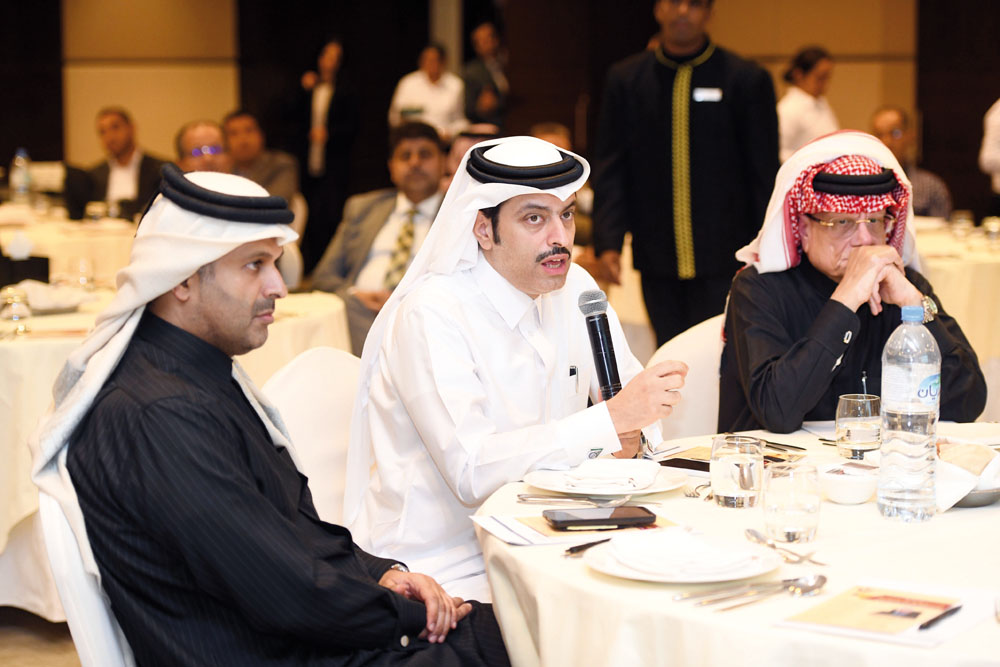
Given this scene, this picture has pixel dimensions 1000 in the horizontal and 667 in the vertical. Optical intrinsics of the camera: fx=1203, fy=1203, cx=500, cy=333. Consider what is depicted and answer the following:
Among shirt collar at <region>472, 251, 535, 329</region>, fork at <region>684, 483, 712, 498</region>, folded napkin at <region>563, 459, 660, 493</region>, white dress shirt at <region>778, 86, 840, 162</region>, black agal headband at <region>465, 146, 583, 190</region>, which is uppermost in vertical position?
white dress shirt at <region>778, 86, 840, 162</region>

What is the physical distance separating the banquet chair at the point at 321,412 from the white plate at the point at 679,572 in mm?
1146

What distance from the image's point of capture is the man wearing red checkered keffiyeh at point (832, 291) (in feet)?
9.82

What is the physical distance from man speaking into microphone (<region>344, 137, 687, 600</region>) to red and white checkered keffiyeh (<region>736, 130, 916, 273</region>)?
67 cm

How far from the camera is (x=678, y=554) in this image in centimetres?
180

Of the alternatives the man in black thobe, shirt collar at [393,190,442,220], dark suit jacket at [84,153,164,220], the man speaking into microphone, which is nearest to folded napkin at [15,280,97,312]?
shirt collar at [393,190,442,220]

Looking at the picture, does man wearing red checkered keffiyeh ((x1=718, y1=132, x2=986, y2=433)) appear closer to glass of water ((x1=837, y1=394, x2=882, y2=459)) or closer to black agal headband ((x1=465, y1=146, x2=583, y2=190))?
glass of water ((x1=837, y1=394, x2=882, y2=459))

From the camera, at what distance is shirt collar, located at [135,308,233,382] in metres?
2.07

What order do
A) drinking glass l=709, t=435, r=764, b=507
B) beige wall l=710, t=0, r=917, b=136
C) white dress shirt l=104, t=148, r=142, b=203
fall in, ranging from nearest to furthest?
drinking glass l=709, t=435, r=764, b=507
white dress shirt l=104, t=148, r=142, b=203
beige wall l=710, t=0, r=917, b=136

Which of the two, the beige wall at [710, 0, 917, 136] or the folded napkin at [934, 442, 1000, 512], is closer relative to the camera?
the folded napkin at [934, 442, 1000, 512]

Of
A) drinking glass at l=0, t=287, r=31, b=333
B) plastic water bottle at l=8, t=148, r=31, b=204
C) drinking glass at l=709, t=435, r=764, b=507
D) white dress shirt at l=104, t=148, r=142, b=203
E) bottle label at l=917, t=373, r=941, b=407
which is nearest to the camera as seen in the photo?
drinking glass at l=709, t=435, r=764, b=507

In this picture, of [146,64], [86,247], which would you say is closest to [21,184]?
[86,247]

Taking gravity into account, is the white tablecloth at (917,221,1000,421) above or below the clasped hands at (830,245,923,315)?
below

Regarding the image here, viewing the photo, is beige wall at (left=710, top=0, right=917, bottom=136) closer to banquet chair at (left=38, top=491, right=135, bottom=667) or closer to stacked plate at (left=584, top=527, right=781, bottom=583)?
stacked plate at (left=584, top=527, right=781, bottom=583)

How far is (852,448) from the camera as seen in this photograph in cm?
251
